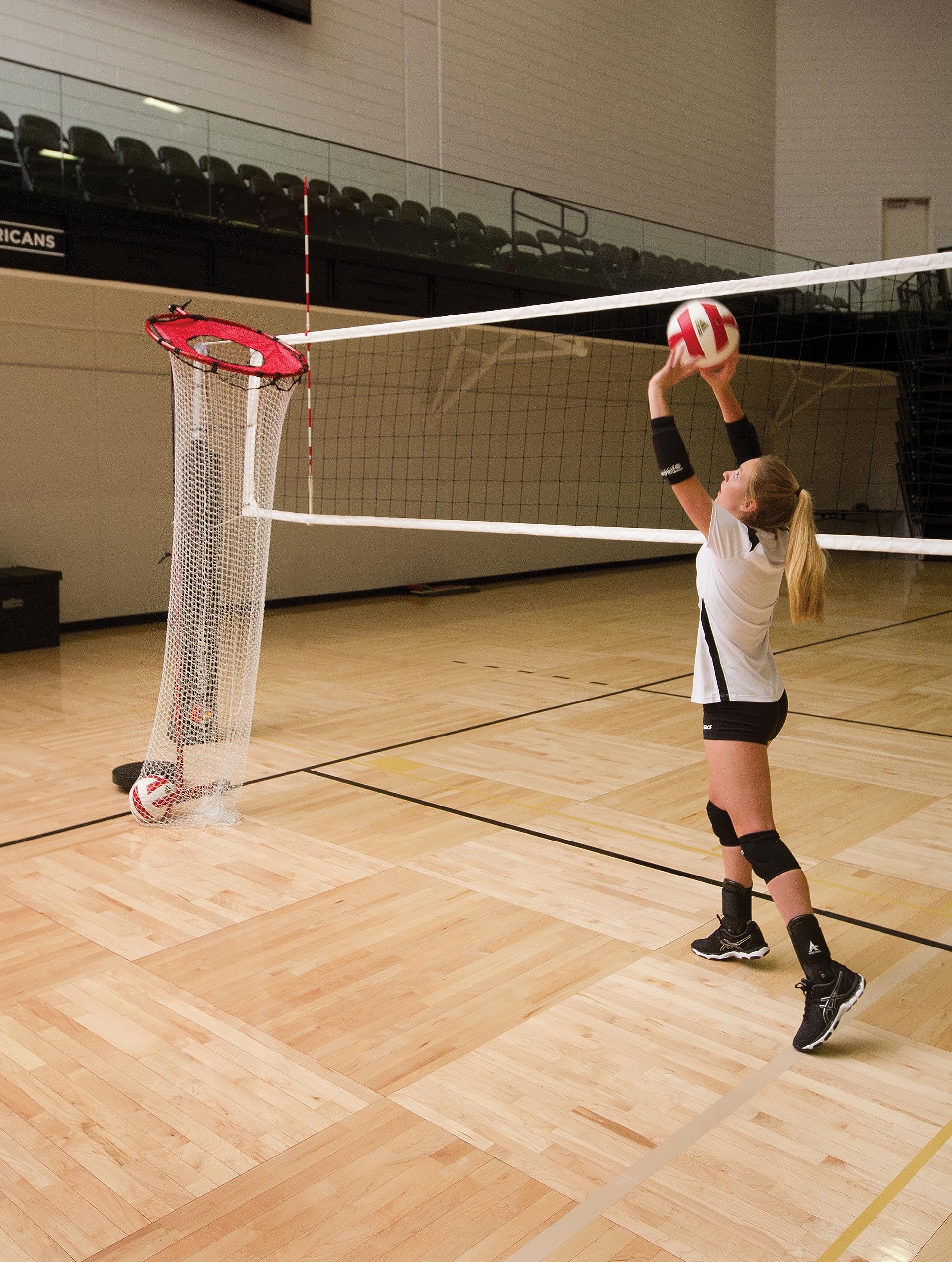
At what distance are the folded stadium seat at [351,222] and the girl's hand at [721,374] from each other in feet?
22.1

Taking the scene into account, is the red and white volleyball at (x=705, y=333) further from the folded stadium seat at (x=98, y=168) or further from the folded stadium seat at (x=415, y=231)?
the folded stadium seat at (x=415, y=231)

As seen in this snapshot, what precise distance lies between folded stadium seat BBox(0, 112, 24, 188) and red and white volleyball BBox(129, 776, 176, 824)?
4763 mm

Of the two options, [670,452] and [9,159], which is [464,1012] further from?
[9,159]

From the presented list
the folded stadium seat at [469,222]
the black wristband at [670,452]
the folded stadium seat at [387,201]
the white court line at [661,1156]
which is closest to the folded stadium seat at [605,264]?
the folded stadium seat at [469,222]

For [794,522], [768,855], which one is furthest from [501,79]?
[768,855]

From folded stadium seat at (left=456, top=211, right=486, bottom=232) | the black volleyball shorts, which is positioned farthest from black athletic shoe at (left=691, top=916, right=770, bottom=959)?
folded stadium seat at (left=456, top=211, right=486, bottom=232)

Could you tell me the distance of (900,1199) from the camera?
2102mm

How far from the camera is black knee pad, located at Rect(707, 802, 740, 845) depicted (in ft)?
9.71

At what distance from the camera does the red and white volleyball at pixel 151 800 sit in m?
4.35

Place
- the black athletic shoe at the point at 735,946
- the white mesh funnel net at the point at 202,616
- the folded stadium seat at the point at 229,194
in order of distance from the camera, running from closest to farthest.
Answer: the black athletic shoe at the point at 735,946
the white mesh funnel net at the point at 202,616
the folded stadium seat at the point at 229,194

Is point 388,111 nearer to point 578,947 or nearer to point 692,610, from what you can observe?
point 692,610

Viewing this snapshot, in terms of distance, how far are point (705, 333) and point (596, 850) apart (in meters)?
1.90

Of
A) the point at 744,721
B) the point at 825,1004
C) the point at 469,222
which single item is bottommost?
the point at 825,1004

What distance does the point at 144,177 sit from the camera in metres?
7.99
